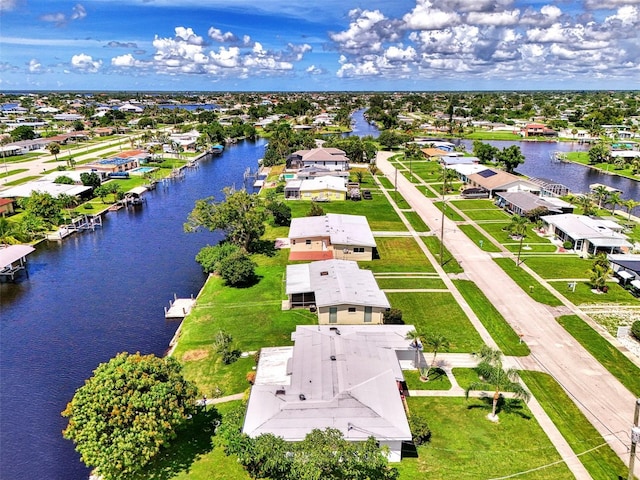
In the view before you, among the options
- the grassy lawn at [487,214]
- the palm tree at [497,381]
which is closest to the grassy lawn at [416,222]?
the grassy lawn at [487,214]

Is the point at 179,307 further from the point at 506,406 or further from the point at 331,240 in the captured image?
the point at 506,406

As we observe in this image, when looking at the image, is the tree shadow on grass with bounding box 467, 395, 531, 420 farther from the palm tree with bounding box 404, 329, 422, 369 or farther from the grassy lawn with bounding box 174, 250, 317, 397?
the grassy lawn with bounding box 174, 250, 317, 397

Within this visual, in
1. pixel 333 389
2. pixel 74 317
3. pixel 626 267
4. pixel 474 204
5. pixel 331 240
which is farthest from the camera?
pixel 474 204

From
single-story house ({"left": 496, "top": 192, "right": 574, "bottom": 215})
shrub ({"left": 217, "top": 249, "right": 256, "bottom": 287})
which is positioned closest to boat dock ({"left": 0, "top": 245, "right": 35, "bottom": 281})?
shrub ({"left": 217, "top": 249, "right": 256, "bottom": 287})

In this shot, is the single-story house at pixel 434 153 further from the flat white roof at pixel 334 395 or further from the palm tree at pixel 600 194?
the flat white roof at pixel 334 395

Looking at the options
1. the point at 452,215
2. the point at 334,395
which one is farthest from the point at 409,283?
the point at 452,215

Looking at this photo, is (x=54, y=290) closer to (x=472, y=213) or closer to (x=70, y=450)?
(x=70, y=450)

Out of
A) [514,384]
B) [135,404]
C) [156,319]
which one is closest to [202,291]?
[156,319]
